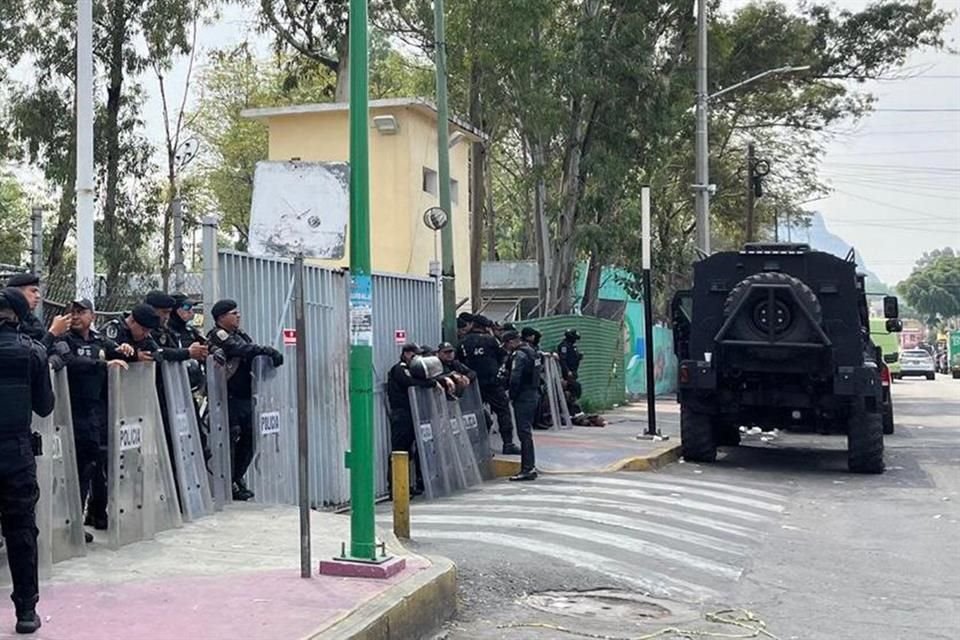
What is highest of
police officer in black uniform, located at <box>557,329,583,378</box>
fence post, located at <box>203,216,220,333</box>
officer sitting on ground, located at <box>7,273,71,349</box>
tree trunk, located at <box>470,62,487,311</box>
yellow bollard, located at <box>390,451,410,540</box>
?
tree trunk, located at <box>470,62,487,311</box>

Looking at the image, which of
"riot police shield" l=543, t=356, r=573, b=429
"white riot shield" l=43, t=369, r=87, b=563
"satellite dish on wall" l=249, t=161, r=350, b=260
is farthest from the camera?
"riot police shield" l=543, t=356, r=573, b=429

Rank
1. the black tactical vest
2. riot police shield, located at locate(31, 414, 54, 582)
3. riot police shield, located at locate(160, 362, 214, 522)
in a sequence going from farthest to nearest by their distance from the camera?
riot police shield, located at locate(160, 362, 214, 522) < riot police shield, located at locate(31, 414, 54, 582) < the black tactical vest

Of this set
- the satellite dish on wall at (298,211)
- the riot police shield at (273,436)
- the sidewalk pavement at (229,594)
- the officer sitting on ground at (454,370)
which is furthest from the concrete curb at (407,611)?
the officer sitting on ground at (454,370)

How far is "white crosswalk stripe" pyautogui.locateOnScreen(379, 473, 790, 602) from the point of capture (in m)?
8.20

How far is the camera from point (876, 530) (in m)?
10.1

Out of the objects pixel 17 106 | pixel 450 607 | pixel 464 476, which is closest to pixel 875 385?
pixel 464 476

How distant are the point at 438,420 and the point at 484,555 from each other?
3592mm

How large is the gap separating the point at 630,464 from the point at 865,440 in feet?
9.61

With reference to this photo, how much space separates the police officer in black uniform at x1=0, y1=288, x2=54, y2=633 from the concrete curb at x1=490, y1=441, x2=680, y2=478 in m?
8.21

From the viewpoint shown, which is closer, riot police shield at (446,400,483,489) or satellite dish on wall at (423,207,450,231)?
riot police shield at (446,400,483,489)

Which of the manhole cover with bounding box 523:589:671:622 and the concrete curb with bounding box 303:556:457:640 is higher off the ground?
the concrete curb with bounding box 303:556:457:640

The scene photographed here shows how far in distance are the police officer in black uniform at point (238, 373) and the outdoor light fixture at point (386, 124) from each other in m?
11.1

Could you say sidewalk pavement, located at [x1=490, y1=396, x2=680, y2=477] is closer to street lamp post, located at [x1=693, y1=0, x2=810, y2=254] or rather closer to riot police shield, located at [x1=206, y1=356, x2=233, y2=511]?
riot police shield, located at [x1=206, y1=356, x2=233, y2=511]

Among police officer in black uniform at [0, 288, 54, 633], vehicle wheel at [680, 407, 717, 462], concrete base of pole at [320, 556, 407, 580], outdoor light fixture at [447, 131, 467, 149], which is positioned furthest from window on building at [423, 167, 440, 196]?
police officer in black uniform at [0, 288, 54, 633]
